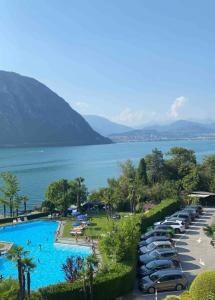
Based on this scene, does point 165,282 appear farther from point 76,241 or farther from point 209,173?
point 209,173

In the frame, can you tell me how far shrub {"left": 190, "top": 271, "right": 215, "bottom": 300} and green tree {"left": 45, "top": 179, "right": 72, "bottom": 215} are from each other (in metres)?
39.9

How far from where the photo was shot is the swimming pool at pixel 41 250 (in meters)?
31.0

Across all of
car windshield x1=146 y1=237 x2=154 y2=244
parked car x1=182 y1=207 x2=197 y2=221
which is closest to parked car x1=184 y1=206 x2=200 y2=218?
parked car x1=182 y1=207 x2=197 y2=221

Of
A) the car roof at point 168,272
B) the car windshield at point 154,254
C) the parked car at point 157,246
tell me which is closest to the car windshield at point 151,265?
the car roof at point 168,272

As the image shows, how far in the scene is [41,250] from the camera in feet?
124

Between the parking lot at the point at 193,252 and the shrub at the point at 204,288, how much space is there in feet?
26.9

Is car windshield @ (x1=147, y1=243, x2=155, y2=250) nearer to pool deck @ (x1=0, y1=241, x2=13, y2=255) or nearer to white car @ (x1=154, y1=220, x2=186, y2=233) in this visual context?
white car @ (x1=154, y1=220, x2=186, y2=233)

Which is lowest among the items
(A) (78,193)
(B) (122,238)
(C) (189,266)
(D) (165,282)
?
(C) (189,266)

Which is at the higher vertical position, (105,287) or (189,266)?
(105,287)

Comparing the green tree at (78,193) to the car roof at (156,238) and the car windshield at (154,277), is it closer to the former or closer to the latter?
the car roof at (156,238)

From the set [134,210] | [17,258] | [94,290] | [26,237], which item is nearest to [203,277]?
[94,290]

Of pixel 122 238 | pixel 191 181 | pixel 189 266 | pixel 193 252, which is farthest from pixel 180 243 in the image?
pixel 191 181

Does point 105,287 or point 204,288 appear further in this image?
point 105,287

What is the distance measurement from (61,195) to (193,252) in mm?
27532
